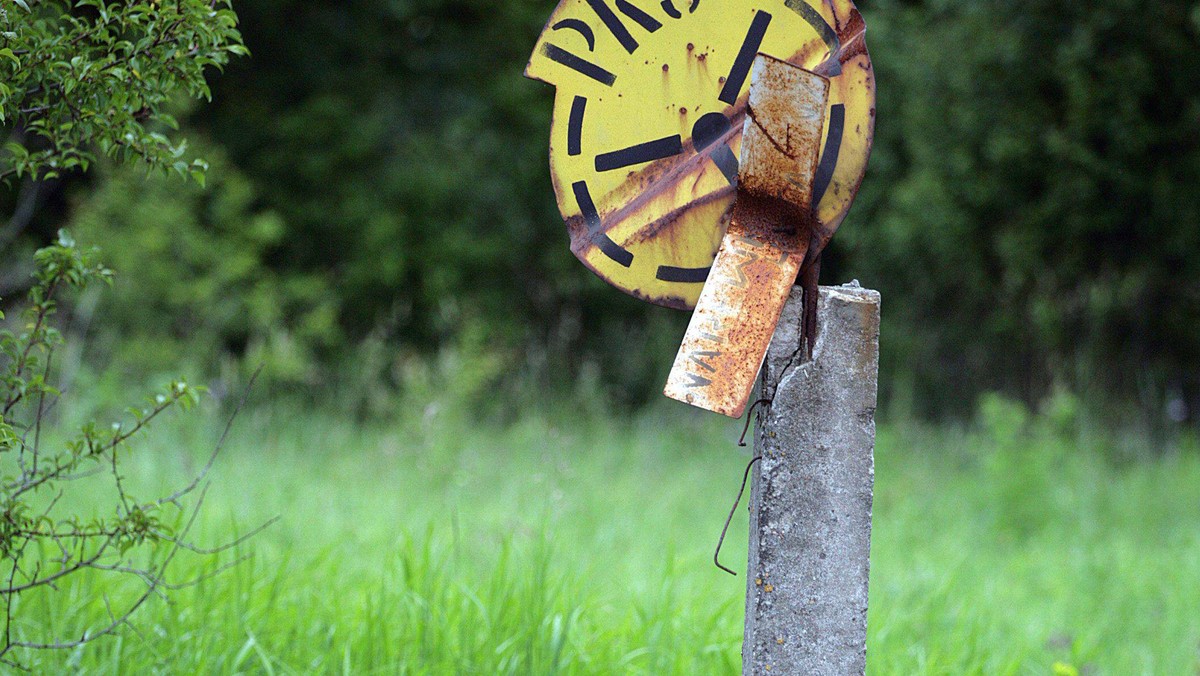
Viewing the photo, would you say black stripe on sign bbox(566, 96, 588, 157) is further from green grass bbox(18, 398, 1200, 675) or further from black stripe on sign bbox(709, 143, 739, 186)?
green grass bbox(18, 398, 1200, 675)

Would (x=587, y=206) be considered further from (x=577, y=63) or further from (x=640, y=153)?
(x=577, y=63)

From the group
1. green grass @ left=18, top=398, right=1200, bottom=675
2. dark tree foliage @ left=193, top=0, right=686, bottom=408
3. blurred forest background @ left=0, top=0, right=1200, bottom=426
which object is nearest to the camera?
green grass @ left=18, top=398, right=1200, bottom=675

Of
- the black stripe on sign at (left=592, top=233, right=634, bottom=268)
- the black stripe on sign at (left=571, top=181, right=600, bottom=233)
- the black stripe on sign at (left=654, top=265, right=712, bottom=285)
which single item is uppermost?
the black stripe on sign at (left=571, top=181, right=600, bottom=233)

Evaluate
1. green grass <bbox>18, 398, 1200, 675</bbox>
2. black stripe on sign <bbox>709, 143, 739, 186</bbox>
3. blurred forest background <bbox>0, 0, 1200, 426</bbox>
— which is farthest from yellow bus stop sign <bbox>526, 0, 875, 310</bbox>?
blurred forest background <bbox>0, 0, 1200, 426</bbox>

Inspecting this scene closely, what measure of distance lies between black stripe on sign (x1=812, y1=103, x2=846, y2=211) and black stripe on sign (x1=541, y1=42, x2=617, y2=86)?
356 millimetres

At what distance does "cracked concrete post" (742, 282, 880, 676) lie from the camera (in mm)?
1690

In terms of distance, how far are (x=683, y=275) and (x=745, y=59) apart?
0.35m

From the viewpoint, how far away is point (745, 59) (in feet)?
5.58

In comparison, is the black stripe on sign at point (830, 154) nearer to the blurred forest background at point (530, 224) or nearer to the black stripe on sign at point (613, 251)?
the black stripe on sign at point (613, 251)

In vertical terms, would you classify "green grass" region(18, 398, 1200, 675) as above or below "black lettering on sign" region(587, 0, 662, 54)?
below

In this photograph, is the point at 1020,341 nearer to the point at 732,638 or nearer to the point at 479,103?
the point at 479,103

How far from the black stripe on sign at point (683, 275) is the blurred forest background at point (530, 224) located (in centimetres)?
414

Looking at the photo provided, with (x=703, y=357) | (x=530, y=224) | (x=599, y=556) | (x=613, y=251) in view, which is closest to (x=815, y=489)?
(x=703, y=357)

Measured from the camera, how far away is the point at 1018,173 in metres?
7.15
